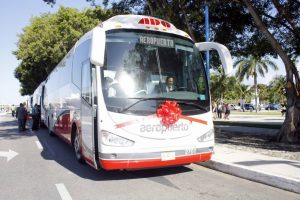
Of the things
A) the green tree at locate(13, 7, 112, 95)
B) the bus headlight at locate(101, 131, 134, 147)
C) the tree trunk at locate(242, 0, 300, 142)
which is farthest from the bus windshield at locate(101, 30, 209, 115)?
the green tree at locate(13, 7, 112, 95)

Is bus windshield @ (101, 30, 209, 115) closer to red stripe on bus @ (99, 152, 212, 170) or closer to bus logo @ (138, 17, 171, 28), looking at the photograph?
bus logo @ (138, 17, 171, 28)

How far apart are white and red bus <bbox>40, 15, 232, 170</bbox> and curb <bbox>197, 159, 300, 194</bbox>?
0.66m

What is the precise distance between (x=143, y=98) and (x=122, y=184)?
66.7 inches

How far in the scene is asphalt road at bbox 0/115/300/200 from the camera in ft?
19.9

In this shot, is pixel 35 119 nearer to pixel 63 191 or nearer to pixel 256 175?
→ pixel 63 191

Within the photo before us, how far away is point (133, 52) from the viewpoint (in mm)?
7305

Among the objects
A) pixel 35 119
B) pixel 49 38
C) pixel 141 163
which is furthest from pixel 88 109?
pixel 49 38

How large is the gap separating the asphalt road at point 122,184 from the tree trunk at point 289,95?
19.1ft

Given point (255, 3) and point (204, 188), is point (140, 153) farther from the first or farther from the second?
point (255, 3)

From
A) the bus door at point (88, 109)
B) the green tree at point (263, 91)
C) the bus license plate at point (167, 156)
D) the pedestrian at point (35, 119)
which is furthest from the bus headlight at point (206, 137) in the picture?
the green tree at point (263, 91)

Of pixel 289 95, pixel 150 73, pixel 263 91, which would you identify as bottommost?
pixel 289 95

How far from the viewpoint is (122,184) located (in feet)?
22.4

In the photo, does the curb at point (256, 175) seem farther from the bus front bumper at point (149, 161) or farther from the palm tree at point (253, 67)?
the palm tree at point (253, 67)

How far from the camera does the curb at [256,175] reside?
6234 millimetres
